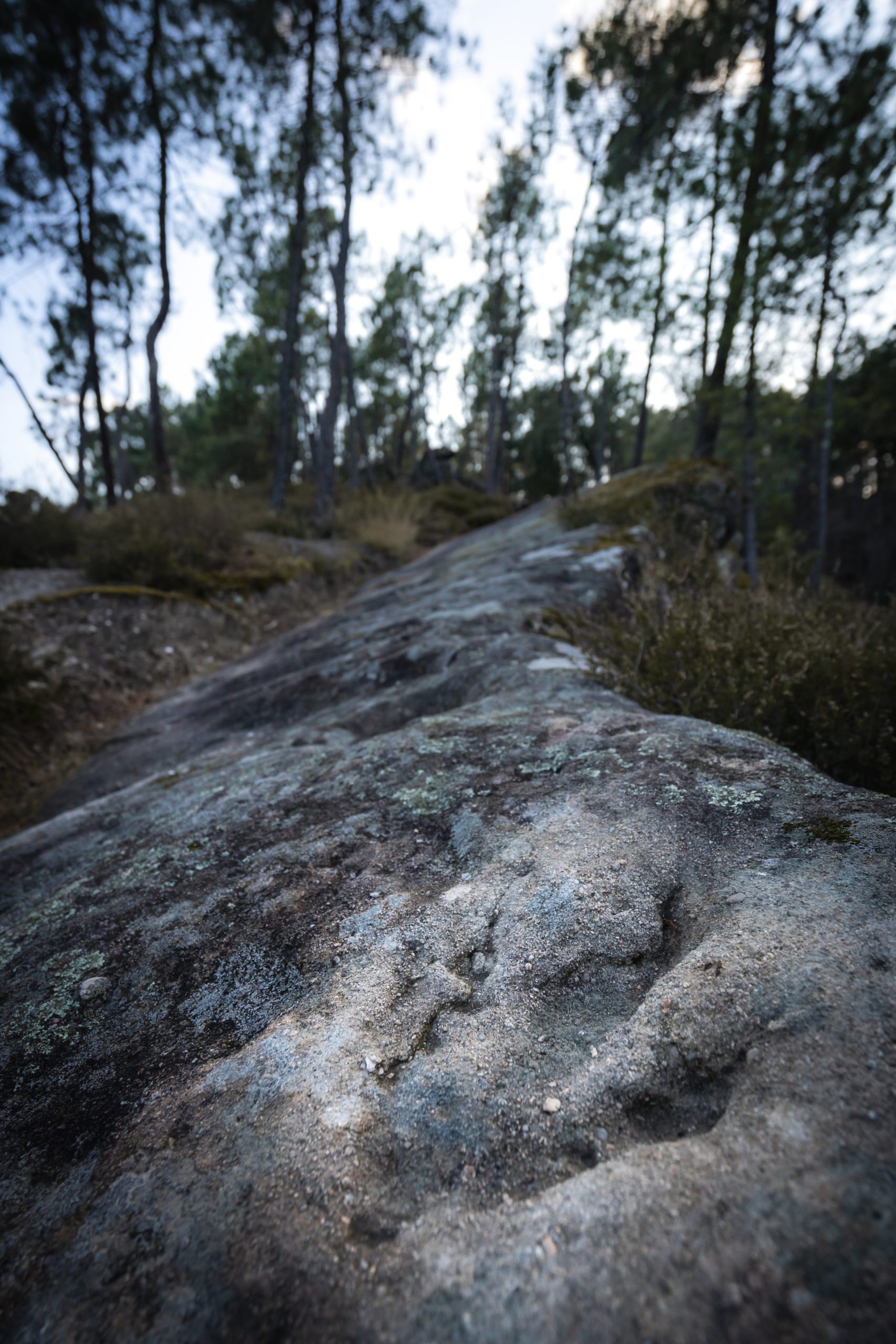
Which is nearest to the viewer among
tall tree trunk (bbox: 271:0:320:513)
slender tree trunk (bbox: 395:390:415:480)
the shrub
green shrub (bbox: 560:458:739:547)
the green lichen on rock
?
the green lichen on rock

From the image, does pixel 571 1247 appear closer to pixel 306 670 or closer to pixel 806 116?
pixel 306 670

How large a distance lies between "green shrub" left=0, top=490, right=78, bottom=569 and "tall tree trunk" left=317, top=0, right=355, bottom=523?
5.32 m

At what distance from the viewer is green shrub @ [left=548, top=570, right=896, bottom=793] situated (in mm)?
2383

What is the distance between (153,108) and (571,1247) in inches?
677

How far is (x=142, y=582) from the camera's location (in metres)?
5.87

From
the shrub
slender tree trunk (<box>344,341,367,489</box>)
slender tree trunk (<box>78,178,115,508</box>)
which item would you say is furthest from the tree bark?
slender tree trunk (<box>344,341,367,489</box>)

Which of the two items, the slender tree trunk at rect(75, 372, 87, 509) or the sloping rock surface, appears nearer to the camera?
the sloping rock surface

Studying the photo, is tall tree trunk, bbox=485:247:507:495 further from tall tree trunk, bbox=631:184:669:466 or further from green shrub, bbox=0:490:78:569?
green shrub, bbox=0:490:78:569

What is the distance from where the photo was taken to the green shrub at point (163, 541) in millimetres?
5844

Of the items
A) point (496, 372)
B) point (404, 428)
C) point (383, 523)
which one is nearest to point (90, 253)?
point (383, 523)

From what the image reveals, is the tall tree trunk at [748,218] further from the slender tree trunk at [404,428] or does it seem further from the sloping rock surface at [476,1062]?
the slender tree trunk at [404,428]

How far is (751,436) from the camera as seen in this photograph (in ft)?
24.1

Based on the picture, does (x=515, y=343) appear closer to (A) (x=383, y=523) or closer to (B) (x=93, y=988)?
(A) (x=383, y=523)

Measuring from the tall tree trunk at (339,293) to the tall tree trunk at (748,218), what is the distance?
23.0 feet
